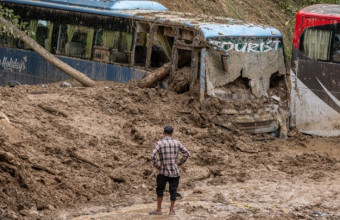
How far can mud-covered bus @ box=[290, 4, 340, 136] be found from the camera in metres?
17.4

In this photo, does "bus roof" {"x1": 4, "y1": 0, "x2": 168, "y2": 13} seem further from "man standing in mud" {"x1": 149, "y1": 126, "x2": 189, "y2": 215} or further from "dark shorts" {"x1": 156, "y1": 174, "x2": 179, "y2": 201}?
"dark shorts" {"x1": 156, "y1": 174, "x2": 179, "y2": 201}

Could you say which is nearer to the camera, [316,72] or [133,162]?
[133,162]

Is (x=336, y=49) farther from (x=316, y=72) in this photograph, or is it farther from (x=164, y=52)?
(x=164, y=52)

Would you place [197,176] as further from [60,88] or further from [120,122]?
[60,88]

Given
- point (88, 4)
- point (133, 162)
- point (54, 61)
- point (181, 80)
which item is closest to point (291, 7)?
point (88, 4)

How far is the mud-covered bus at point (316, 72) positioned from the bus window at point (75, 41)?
194 inches

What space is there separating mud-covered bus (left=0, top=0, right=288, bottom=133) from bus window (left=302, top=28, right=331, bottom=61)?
584 millimetres

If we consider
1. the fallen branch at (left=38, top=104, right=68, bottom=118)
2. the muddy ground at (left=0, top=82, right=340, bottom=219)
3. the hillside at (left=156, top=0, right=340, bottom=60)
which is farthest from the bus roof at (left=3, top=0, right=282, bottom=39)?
the hillside at (left=156, top=0, right=340, bottom=60)

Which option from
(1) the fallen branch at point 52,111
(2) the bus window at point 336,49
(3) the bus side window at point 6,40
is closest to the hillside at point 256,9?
(3) the bus side window at point 6,40

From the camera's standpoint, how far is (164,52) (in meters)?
18.2

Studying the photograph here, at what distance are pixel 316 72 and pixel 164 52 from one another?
341 cm

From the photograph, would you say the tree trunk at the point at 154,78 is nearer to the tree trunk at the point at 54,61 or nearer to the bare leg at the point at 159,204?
the tree trunk at the point at 54,61

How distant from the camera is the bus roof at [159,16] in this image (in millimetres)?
16953

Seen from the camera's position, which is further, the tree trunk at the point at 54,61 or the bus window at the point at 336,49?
the tree trunk at the point at 54,61
